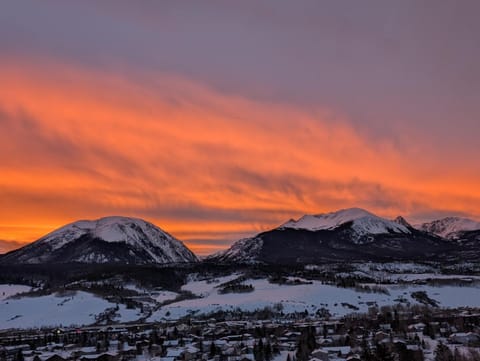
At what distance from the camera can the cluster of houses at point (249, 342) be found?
122 meters

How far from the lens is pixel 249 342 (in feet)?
497

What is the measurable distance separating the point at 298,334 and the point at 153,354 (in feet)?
159

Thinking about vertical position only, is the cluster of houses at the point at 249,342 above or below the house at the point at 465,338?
above

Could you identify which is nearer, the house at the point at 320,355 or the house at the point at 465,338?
the house at the point at 320,355

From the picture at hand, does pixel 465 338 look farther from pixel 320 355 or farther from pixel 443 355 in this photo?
pixel 320 355

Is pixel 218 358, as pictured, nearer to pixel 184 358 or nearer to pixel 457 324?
pixel 184 358

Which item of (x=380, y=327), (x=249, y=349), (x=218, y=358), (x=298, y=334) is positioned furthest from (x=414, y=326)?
(x=218, y=358)

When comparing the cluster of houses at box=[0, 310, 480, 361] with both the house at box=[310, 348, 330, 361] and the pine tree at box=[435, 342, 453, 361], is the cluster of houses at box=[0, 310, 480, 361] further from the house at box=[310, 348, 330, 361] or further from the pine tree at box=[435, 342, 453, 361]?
the pine tree at box=[435, 342, 453, 361]

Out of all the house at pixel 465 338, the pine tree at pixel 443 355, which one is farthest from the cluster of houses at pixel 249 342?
the pine tree at pixel 443 355

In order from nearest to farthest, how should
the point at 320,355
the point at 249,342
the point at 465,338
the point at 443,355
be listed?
the point at 443,355 < the point at 320,355 < the point at 465,338 < the point at 249,342

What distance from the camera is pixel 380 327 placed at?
175875mm

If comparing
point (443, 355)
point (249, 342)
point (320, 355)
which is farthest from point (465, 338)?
point (249, 342)

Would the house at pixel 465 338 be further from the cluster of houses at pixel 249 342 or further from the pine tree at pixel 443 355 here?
the pine tree at pixel 443 355

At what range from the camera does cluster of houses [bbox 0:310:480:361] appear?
400ft
